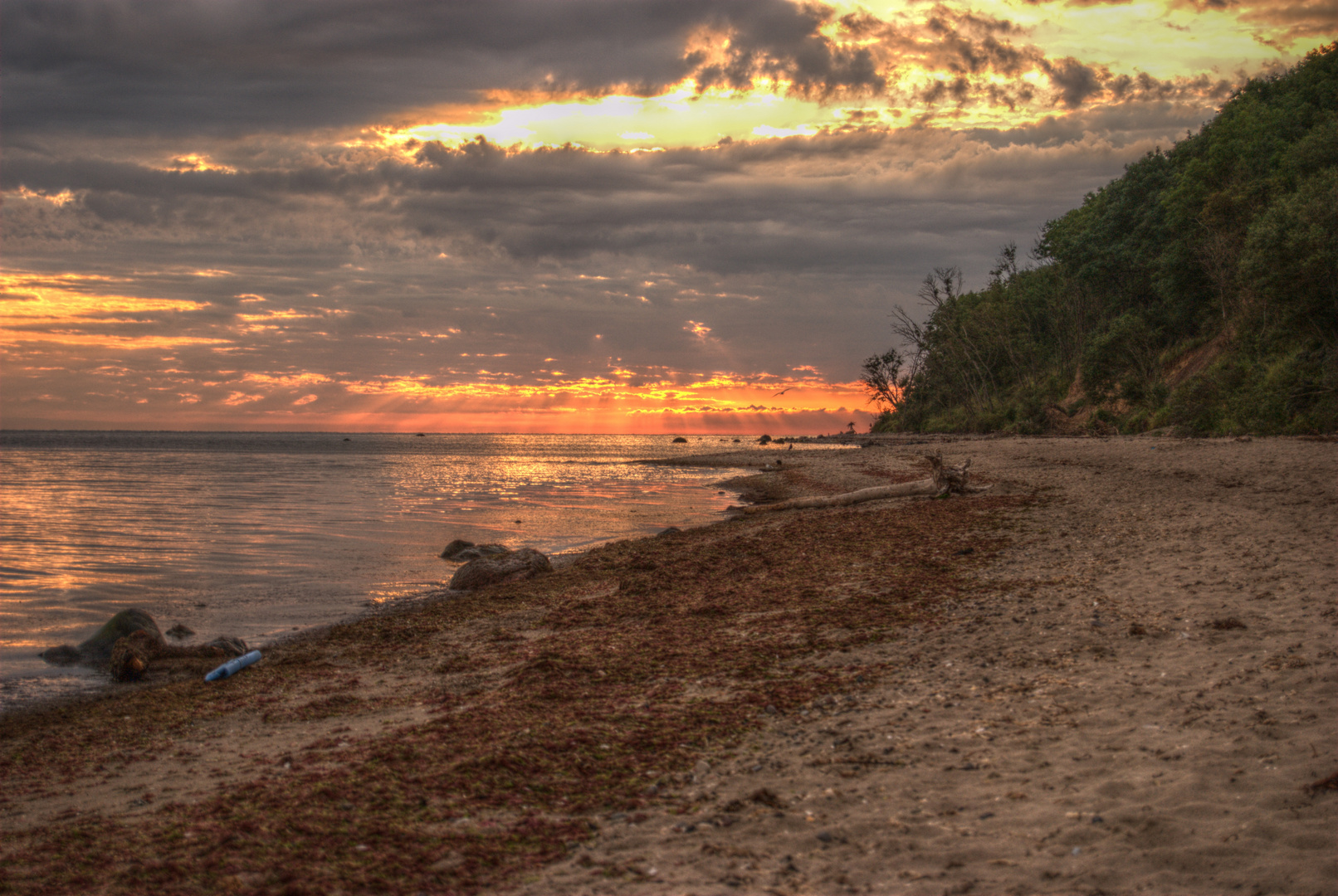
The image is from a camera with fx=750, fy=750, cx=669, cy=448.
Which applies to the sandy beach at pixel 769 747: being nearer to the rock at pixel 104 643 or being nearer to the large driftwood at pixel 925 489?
the rock at pixel 104 643

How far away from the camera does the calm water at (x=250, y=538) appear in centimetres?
1311

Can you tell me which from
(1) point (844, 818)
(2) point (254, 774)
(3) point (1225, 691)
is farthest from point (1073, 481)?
(2) point (254, 774)

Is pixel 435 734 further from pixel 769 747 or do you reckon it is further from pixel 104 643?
pixel 104 643

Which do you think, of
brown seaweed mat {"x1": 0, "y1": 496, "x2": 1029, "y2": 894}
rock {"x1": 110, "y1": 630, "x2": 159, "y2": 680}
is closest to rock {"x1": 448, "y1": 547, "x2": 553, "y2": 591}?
brown seaweed mat {"x1": 0, "y1": 496, "x2": 1029, "y2": 894}

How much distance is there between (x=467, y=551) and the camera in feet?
62.7

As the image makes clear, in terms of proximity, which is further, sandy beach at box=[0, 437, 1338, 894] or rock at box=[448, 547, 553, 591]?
rock at box=[448, 547, 553, 591]

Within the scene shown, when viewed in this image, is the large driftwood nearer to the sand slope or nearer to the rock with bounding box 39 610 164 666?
the sand slope

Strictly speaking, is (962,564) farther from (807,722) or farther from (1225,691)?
(807,722)

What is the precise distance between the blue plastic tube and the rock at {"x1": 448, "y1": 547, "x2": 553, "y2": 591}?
17.5 feet

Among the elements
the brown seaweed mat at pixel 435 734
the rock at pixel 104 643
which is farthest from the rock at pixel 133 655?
the brown seaweed mat at pixel 435 734

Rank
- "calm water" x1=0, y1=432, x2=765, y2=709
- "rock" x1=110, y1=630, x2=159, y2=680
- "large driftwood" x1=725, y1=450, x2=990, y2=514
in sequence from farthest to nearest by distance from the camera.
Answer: "large driftwood" x1=725, y1=450, x2=990, y2=514 < "calm water" x1=0, y1=432, x2=765, y2=709 < "rock" x1=110, y1=630, x2=159, y2=680

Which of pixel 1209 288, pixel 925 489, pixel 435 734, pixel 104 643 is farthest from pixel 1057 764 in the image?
pixel 1209 288

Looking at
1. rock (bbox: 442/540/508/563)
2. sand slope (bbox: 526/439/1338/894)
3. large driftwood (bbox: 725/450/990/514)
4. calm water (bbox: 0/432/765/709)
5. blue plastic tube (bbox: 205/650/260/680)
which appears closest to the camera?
sand slope (bbox: 526/439/1338/894)

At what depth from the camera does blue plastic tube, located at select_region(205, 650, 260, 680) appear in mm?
9430
